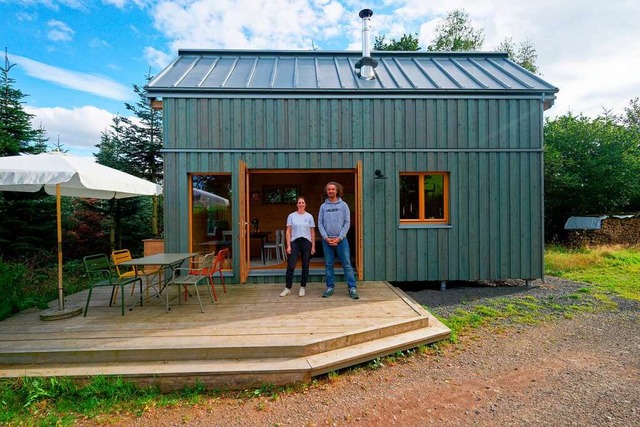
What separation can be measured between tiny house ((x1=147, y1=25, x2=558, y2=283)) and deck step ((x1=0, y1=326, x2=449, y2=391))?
2.66 m

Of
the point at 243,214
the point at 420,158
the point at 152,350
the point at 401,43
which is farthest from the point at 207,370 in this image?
the point at 401,43

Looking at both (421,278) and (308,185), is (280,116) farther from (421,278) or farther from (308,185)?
(308,185)

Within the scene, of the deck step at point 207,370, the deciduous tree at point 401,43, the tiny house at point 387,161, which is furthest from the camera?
the deciduous tree at point 401,43

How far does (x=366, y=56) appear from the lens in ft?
20.6

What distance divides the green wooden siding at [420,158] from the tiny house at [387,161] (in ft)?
0.06

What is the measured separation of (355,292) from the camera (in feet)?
14.8

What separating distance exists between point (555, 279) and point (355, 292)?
4.81 meters

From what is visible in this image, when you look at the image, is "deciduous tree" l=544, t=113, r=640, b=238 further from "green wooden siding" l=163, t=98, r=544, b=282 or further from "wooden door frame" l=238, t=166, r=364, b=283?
"wooden door frame" l=238, t=166, r=364, b=283

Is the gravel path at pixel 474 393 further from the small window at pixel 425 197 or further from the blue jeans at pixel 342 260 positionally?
the small window at pixel 425 197

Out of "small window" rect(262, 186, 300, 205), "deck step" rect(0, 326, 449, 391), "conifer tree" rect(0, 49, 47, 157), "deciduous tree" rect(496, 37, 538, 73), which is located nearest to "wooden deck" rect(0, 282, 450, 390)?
"deck step" rect(0, 326, 449, 391)

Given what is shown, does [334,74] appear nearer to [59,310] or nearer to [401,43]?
[59,310]

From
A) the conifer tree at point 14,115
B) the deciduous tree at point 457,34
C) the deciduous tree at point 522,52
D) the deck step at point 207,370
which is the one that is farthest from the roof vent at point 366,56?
the deciduous tree at point 522,52

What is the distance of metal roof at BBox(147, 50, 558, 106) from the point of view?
5520 mm

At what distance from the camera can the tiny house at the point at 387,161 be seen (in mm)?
5395
